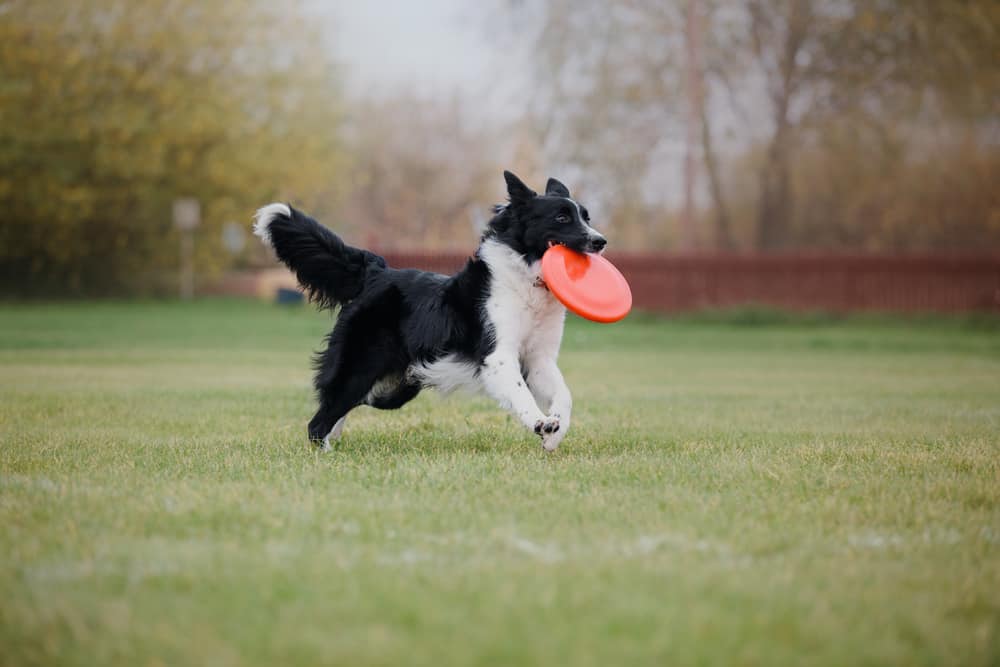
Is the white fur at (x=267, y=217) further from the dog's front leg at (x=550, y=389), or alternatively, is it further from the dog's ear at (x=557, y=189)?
the dog's front leg at (x=550, y=389)

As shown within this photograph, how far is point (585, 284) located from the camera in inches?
265

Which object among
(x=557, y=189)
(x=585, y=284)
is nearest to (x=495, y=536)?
(x=585, y=284)

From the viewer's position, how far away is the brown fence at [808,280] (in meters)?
24.8

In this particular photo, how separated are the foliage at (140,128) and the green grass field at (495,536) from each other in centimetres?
2666

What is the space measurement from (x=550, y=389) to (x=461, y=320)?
72 centimetres

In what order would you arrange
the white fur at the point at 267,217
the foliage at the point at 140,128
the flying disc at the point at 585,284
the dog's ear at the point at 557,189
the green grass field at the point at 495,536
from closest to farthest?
the green grass field at the point at 495,536, the flying disc at the point at 585,284, the white fur at the point at 267,217, the dog's ear at the point at 557,189, the foliage at the point at 140,128

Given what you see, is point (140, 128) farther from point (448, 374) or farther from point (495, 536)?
point (495, 536)

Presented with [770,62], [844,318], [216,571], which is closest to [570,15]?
[770,62]

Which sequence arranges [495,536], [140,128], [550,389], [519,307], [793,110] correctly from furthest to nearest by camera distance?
[140,128], [793,110], [550,389], [519,307], [495,536]

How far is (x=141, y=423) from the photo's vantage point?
7949 mm

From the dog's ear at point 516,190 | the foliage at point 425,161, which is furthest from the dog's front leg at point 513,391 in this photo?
the foliage at point 425,161

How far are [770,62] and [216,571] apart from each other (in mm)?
29139

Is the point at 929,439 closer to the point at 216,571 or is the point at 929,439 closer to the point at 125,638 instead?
the point at 216,571

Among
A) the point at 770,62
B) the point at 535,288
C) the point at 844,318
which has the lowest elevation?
the point at 844,318
